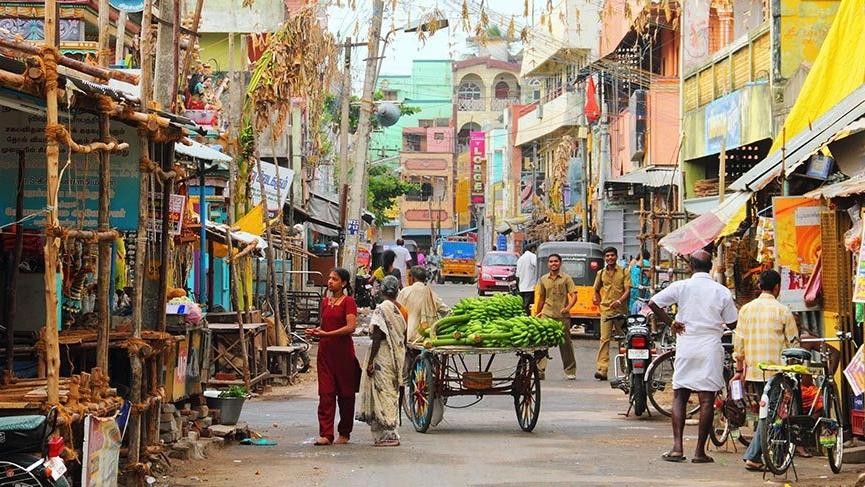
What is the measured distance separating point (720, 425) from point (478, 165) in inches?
3580

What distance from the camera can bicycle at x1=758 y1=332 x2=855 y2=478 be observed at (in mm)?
11414

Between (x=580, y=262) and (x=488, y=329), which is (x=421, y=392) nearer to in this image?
(x=488, y=329)

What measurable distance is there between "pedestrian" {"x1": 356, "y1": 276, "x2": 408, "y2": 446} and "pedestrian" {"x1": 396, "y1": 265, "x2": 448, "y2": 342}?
2.04 metres

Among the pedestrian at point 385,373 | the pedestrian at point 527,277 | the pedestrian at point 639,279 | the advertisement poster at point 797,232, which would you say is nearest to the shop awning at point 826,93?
the advertisement poster at point 797,232

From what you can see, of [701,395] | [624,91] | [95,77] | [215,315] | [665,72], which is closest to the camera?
[95,77]

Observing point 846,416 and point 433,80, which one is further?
point 433,80

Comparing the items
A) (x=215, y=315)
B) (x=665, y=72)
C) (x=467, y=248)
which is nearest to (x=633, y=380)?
(x=215, y=315)

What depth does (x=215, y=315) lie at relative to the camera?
19516 millimetres

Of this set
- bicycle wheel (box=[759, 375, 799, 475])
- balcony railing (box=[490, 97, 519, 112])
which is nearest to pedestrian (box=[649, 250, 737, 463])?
bicycle wheel (box=[759, 375, 799, 475])

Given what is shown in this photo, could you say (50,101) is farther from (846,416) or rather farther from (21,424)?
(846,416)

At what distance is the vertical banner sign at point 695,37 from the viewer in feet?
102

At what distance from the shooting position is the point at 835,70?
54.6ft

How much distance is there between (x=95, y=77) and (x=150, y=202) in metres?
3.82

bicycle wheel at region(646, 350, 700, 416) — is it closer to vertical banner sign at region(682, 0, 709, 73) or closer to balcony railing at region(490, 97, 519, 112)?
vertical banner sign at region(682, 0, 709, 73)
